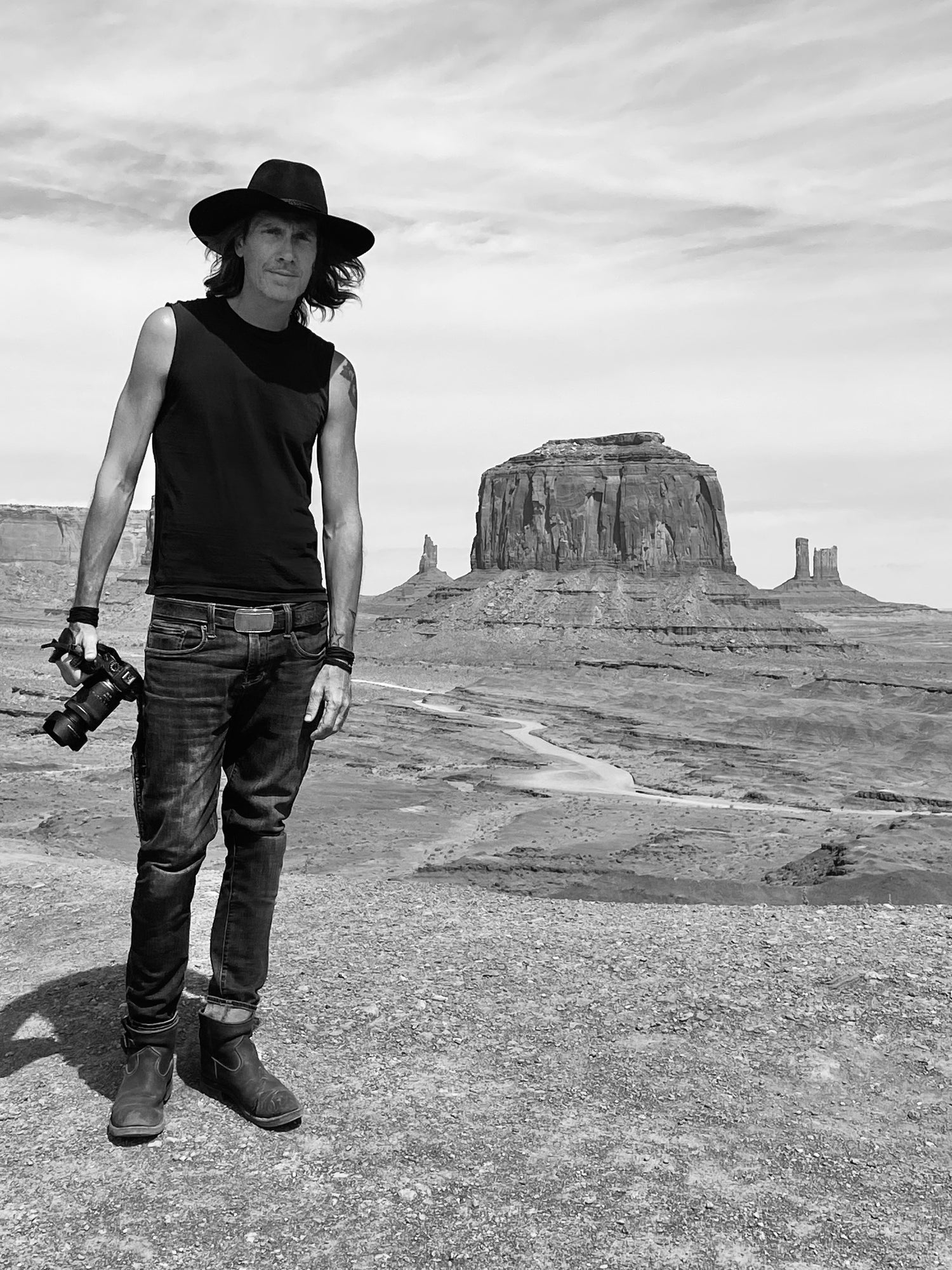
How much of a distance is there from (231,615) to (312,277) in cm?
127

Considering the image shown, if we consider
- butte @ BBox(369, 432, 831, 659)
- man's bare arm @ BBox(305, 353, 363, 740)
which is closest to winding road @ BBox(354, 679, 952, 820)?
man's bare arm @ BBox(305, 353, 363, 740)

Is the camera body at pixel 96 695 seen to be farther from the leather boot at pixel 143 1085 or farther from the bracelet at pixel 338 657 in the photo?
the leather boot at pixel 143 1085

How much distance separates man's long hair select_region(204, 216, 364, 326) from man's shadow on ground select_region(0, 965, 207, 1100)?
8.99ft

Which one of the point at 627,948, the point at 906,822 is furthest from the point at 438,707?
the point at 627,948

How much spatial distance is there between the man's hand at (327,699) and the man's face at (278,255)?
1.26 m

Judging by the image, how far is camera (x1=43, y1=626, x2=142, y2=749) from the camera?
3.74 meters

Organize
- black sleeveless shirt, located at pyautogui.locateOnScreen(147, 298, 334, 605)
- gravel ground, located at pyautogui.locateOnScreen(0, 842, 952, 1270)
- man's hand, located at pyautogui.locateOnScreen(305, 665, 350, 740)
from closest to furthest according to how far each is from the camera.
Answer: gravel ground, located at pyautogui.locateOnScreen(0, 842, 952, 1270) < black sleeveless shirt, located at pyautogui.locateOnScreen(147, 298, 334, 605) < man's hand, located at pyautogui.locateOnScreen(305, 665, 350, 740)

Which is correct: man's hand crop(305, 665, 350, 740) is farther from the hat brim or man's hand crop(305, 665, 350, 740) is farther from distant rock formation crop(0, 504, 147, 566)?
distant rock formation crop(0, 504, 147, 566)

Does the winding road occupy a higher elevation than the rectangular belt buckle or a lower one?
lower

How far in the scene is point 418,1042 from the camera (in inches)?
177

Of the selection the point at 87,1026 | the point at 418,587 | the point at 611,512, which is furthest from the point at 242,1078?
the point at 418,587

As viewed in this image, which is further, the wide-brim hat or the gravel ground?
the wide-brim hat

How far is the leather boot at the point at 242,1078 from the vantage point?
12.4 feet

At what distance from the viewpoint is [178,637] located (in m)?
3.70
